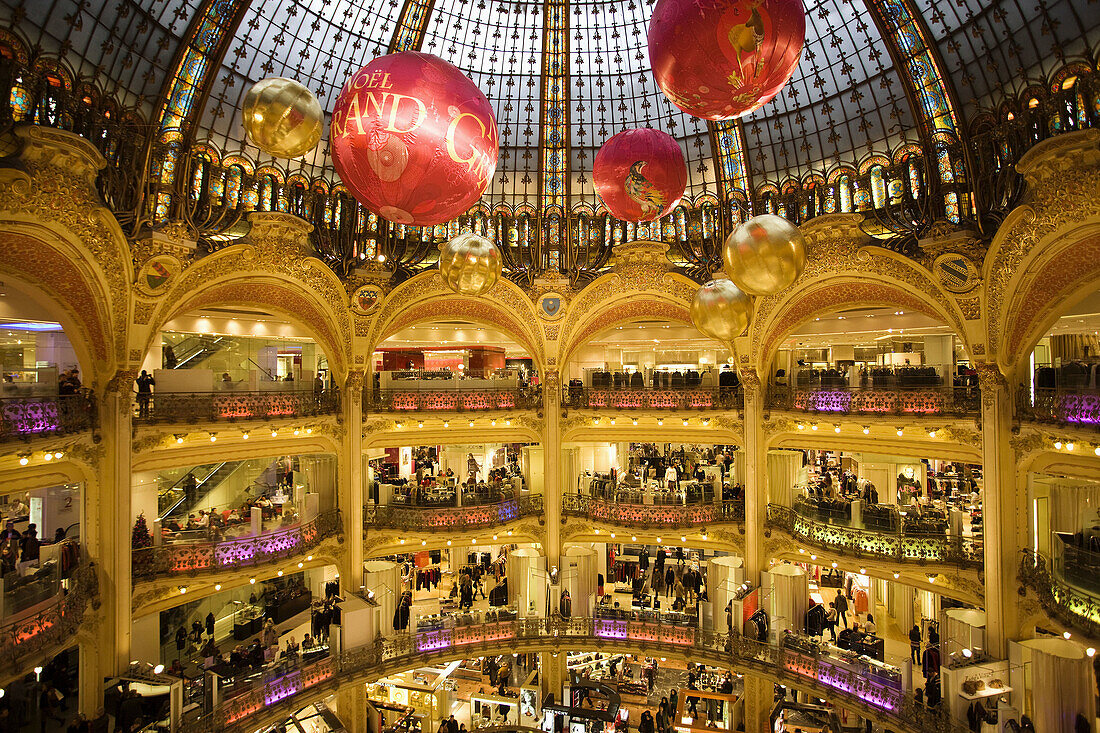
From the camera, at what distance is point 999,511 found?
16516 mm

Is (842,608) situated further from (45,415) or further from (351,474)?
(45,415)

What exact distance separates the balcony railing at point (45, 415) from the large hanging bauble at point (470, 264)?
381 inches

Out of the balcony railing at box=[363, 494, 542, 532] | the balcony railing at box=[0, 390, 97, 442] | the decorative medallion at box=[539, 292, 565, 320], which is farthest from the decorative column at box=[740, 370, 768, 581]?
the balcony railing at box=[0, 390, 97, 442]

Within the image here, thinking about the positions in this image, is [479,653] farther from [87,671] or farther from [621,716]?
[87,671]

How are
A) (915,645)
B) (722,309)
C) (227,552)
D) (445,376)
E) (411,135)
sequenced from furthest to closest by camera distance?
(445,376) → (915,645) → (227,552) → (722,309) → (411,135)

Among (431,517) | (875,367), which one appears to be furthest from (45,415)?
(875,367)

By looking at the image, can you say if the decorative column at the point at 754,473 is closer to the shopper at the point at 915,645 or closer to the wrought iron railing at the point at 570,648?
the wrought iron railing at the point at 570,648

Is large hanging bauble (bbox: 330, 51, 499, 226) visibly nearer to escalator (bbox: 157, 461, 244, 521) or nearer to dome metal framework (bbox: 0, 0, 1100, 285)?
dome metal framework (bbox: 0, 0, 1100, 285)

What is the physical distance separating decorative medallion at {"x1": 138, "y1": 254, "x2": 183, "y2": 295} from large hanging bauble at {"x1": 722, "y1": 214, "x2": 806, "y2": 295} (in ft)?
49.2

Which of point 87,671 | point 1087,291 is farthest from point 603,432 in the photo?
point 87,671

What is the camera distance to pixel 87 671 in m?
15.5

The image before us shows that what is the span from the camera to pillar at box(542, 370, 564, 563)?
23625mm

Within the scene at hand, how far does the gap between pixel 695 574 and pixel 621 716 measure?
5937 mm

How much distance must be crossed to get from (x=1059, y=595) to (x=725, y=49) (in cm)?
1540
